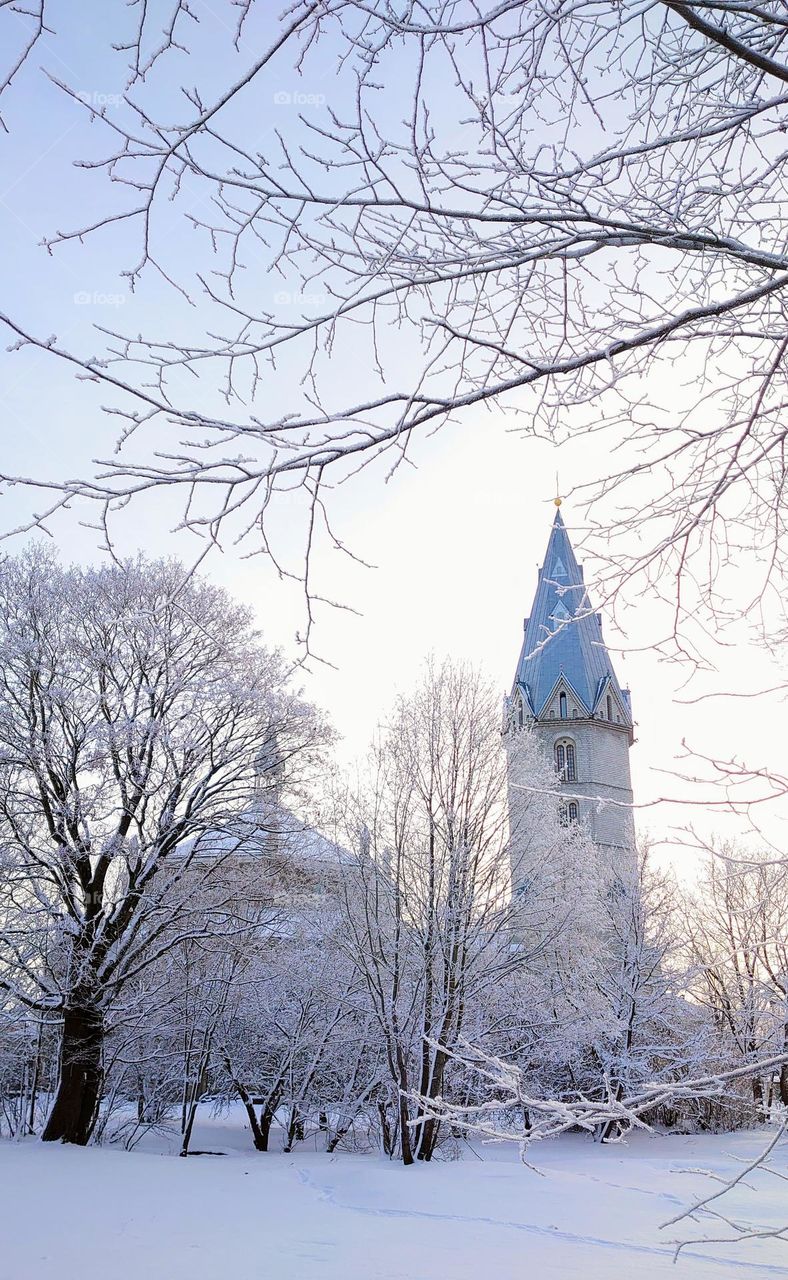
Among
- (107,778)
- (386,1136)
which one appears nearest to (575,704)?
(386,1136)

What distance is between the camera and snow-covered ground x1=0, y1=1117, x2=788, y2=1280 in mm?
6734

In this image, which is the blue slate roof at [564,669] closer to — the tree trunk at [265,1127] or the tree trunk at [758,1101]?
the tree trunk at [758,1101]

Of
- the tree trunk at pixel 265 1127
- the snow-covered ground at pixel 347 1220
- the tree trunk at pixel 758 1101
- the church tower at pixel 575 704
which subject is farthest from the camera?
the church tower at pixel 575 704

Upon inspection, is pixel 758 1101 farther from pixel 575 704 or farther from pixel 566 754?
pixel 575 704

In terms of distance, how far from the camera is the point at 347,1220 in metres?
9.05

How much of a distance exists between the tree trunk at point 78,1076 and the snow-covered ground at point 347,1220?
0.50 metres

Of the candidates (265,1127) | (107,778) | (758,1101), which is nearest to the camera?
(107,778)

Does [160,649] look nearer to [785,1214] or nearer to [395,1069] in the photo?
[395,1069]

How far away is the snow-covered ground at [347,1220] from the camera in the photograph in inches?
265

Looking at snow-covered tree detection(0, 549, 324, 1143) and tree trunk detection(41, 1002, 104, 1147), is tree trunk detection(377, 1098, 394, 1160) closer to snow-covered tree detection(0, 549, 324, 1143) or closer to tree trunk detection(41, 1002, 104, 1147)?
snow-covered tree detection(0, 549, 324, 1143)

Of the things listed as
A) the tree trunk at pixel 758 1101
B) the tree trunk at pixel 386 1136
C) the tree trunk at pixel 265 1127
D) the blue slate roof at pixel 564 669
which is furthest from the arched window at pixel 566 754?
the tree trunk at pixel 386 1136

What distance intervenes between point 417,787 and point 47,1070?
34.5 feet

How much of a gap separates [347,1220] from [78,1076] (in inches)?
278

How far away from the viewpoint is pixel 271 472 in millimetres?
2732
